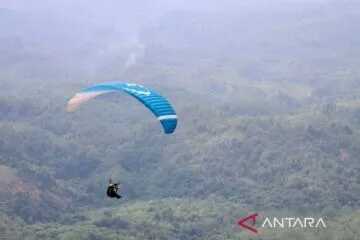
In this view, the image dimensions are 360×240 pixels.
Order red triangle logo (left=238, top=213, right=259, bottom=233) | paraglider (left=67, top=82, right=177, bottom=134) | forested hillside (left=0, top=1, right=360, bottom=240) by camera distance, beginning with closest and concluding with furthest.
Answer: paraglider (left=67, top=82, right=177, bottom=134)
red triangle logo (left=238, top=213, right=259, bottom=233)
forested hillside (left=0, top=1, right=360, bottom=240)

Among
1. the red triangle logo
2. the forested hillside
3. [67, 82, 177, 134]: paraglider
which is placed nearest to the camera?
[67, 82, 177, 134]: paraglider

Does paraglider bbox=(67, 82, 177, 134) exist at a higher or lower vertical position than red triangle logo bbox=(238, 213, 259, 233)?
lower

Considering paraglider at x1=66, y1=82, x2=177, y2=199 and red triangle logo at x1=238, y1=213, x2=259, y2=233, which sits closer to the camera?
Answer: paraglider at x1=66, y1=82, x2=177, y2=199

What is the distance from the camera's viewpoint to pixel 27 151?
557 ft

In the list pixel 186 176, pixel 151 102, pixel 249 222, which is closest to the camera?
pixel 151 102

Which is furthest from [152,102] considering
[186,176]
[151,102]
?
[186,176]

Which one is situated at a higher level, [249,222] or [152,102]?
[249,222]

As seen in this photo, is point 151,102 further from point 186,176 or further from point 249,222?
point 186,176

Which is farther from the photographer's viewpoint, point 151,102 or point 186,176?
point 186,176

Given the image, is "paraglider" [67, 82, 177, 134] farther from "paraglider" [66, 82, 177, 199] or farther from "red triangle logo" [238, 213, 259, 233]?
"red triangle logo" [238, 213, 259, 233]

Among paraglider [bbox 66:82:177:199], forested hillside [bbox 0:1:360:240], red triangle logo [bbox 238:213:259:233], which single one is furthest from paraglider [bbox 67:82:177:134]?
red triangle logo [bbox 238:213:259:233]

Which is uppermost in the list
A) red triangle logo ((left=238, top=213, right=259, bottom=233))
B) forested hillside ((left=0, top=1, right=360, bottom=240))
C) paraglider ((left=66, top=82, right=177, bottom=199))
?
forested hillside ((left=0, top=1, right=360, bottom=240))

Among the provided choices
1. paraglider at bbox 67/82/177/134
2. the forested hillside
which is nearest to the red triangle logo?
the forested hillside

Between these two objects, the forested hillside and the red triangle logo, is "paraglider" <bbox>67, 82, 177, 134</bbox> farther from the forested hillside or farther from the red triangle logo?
the red triangle logo
